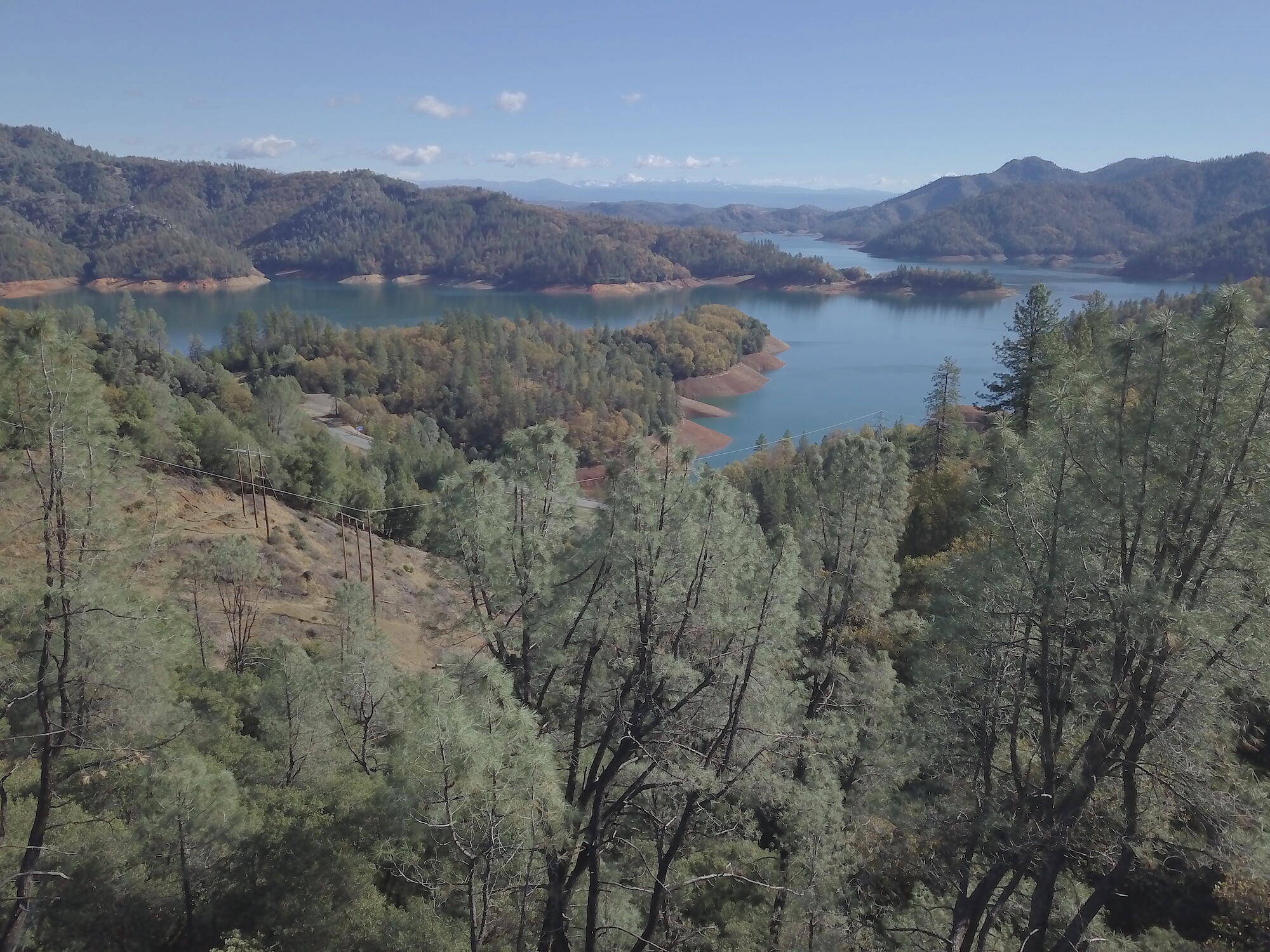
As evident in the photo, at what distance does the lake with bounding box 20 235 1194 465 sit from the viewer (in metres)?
61.6

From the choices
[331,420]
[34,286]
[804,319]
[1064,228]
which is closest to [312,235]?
[34,286]

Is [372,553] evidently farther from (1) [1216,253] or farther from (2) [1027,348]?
(1) [1216,253]

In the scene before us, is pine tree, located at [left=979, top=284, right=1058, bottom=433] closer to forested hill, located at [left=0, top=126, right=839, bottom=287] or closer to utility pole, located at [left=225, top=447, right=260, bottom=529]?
utility pole, located at [left=225, top=447, right=260, bottom=529]

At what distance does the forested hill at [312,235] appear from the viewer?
426 feet

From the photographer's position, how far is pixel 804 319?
347 feet

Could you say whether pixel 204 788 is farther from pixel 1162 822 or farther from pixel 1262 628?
pixel 1262 628

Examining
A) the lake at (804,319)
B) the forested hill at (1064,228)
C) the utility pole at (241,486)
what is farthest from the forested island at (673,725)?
the forested hill at (1064,228)

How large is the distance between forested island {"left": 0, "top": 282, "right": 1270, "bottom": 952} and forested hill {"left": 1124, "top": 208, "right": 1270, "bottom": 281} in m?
129

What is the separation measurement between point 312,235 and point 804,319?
124791 millimetres

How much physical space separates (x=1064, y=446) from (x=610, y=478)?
353cm

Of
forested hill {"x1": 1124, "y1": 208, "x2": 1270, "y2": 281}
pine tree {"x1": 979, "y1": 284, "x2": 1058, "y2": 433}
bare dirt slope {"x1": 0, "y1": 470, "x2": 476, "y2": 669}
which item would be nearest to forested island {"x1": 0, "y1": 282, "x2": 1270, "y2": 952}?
bare dirt slope {"x1": 0, "y1": 470, "x2": 476, "y2": 669}

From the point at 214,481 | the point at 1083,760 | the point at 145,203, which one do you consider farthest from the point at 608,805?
the point at 145,203

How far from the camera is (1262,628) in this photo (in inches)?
196

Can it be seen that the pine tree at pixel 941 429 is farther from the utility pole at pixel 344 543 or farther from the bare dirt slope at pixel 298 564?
the utility pole at pixel 344 543
